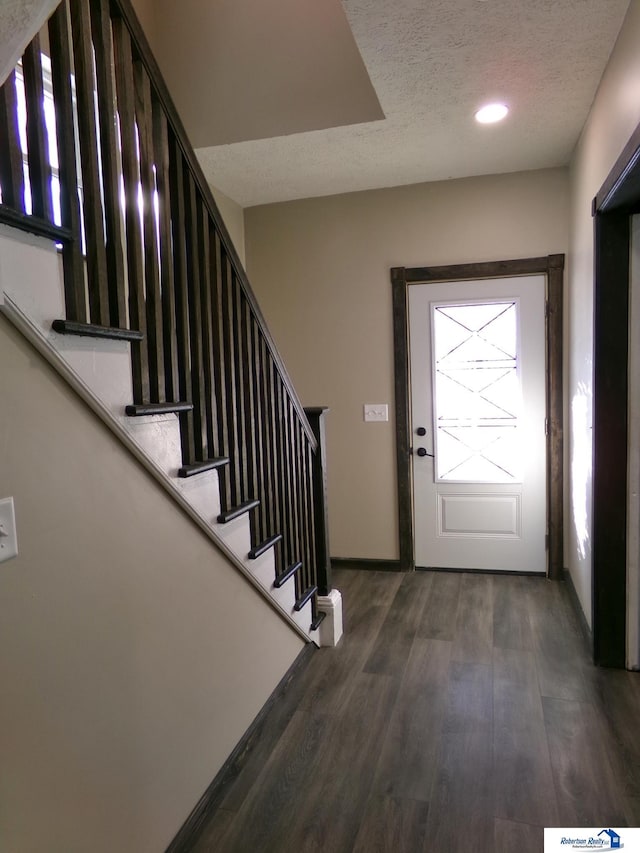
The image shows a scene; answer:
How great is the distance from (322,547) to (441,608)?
3.15ft

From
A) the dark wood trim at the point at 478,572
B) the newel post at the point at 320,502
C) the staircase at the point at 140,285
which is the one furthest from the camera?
the dark wood trim at the point at 478,572

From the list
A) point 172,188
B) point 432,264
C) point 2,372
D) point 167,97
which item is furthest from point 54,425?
point 432,264

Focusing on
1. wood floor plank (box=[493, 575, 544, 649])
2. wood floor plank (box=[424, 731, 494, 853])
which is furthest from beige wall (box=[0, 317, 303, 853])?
wood floor plank (box=[493, 575, 544, 649])

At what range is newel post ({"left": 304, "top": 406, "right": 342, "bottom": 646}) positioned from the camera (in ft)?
9.62

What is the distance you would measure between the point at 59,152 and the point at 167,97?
57 centimetres

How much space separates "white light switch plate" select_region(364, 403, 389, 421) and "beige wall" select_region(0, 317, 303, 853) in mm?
2364

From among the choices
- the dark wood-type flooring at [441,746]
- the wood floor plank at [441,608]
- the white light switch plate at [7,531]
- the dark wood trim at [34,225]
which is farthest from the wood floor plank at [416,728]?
the dark wood trim at [34,225]

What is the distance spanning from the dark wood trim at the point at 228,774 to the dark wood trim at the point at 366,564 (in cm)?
153

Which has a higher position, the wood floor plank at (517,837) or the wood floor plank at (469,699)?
the wood floor plank at (469,699)

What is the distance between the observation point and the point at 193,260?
5.99ft

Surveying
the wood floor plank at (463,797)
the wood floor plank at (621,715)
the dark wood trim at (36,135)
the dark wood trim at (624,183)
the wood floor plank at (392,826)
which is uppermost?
the dark wood trim at (624,183)

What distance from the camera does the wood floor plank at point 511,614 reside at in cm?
297

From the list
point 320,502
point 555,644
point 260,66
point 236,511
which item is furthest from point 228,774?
point 260,66

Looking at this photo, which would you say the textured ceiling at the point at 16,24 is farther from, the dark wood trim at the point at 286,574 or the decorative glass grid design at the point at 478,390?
the decorative glass grid design at the point at 478,390
